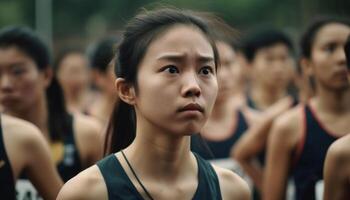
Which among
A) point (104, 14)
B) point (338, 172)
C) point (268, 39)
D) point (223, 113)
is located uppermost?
point (268, 39)

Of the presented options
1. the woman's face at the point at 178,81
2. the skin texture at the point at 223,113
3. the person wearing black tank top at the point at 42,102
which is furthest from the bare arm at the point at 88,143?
the woman's face at the point at 178,81

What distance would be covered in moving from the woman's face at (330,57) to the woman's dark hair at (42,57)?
1.78 metres

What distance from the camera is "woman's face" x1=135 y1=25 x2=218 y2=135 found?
3.48 m

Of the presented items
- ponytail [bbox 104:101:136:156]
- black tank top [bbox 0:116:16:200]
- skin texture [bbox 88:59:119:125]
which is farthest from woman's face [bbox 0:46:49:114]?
skin texture [bbox 88:59:119:125]

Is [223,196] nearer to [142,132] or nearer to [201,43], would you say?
[142,132]

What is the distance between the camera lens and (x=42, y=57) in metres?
5.88

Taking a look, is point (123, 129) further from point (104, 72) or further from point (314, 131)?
point (104, 72)

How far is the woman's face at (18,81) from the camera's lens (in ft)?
18.1

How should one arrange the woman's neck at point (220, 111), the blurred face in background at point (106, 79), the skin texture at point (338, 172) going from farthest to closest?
the blurred face in background at point (106, 79)
the woman's neck at point (220, 111)
the skin texture at point (338, 172)

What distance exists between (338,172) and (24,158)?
165 cm

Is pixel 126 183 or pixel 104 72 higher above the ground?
pixel 126 183

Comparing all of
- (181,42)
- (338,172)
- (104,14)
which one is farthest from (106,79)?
(104,14)

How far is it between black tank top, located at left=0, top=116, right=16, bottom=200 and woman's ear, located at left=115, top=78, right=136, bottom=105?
3.31 ft

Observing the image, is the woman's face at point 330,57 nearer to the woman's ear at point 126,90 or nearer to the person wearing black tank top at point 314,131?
the person wearing black tank top at point 314,131
